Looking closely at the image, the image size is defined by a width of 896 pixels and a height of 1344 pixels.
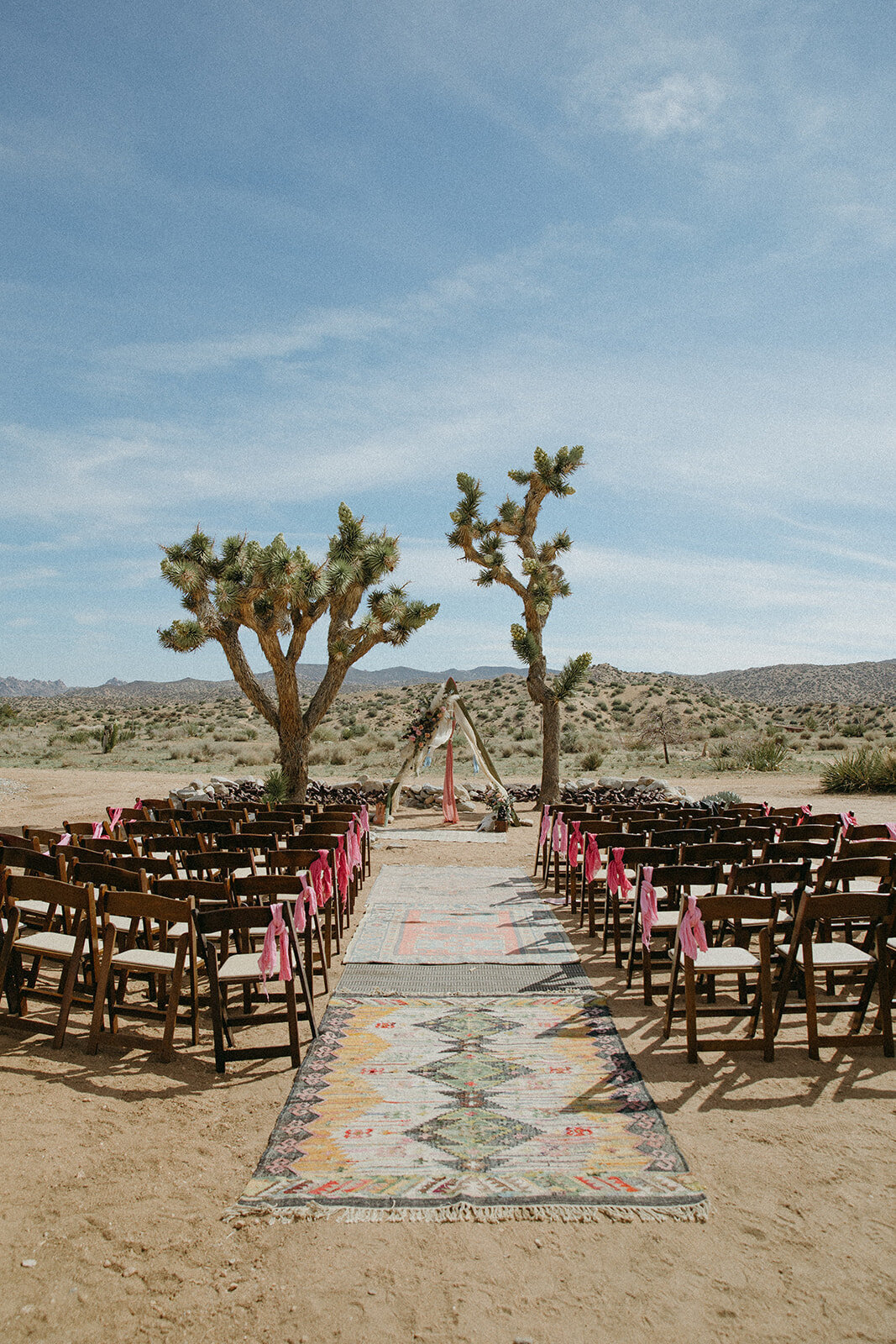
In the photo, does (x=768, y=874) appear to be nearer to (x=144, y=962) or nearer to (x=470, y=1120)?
(x=470, y=1120)

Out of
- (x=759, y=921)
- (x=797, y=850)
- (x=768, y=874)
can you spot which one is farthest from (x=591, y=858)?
(x=768, y=874)

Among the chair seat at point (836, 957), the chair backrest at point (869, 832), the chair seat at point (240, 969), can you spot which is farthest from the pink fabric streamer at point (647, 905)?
the chair backrest at point (869, 832)

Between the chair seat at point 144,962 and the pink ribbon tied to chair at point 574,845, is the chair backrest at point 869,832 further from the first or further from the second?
the chair seat at point 144,962

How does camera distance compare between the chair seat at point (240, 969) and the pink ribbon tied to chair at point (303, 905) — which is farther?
the pink ribbon tied to chair at point (303, 905)

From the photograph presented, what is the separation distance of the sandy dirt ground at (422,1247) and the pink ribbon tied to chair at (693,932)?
83 cm

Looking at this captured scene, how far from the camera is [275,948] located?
5492 millimetres

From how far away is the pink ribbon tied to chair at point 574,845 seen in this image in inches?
388

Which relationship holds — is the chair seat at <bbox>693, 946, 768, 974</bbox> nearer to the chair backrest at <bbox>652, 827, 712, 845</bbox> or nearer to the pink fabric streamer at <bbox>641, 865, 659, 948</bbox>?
the pink fabric streamer at <bbox>641, 865, 659, 948</bbox>

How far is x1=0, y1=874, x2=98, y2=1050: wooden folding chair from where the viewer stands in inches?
222

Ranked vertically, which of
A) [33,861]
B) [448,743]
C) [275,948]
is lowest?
[275,948]

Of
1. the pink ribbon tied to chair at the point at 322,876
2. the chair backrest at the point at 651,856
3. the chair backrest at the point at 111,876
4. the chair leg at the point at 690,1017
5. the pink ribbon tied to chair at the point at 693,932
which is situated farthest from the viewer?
the chair backrest at the point at 651,856

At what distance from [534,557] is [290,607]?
230 inches

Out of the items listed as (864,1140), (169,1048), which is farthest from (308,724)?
(864,1140)

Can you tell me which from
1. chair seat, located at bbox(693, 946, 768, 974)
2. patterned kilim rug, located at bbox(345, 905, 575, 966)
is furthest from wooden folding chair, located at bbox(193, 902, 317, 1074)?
chair seat, located at bbox(693, 946, 768, 974)
